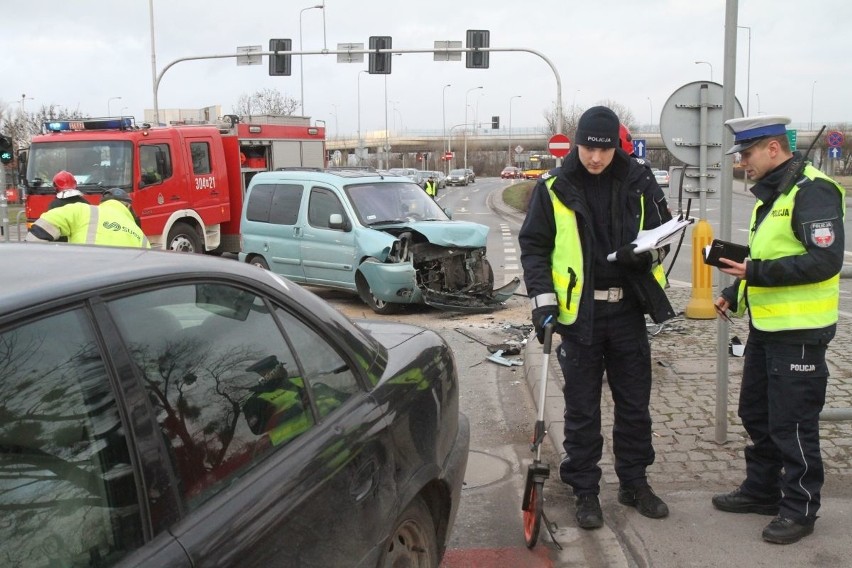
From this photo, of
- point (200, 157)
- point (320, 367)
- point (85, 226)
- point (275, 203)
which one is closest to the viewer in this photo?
point (320, 367)

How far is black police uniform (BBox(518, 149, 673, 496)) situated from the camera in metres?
3.94

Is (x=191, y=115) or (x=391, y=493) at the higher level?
Result: (x=191, y=115)

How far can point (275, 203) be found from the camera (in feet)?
38.8

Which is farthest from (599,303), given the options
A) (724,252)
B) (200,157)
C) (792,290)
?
(200,157)

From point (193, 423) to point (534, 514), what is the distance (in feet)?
7.15

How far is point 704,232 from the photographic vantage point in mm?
8953

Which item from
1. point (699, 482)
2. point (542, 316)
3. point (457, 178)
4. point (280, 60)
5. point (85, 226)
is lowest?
point (699, 482)

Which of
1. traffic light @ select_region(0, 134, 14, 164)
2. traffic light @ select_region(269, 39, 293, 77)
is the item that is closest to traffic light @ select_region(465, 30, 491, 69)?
traffic light @ select_region(269, 39, 293, 77)

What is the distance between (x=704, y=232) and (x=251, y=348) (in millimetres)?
7490

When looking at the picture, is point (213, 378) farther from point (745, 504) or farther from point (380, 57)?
point (380, 57)

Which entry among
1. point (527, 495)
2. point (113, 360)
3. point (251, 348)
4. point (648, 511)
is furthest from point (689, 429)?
point (113, 360)

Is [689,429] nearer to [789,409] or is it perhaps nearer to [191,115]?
[789,409]

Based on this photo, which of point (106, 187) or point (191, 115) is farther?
point (191, 115)

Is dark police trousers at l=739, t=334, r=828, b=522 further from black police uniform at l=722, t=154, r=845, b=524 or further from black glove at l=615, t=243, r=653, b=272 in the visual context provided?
black glove at l=615, t=243, r=653, b=272
